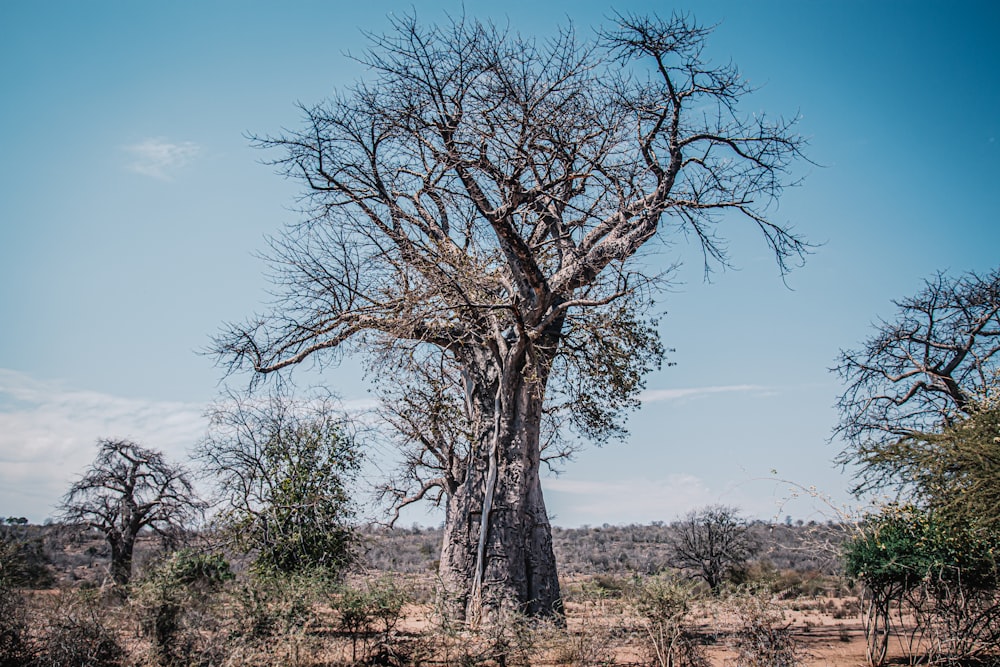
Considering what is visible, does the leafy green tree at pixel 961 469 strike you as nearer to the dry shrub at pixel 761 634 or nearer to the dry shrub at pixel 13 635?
the dry shrub at pixel 761 634

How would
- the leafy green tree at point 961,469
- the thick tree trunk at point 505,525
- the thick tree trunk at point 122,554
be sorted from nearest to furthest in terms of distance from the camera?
the leafy green tree at point 961,469
the thick tree trunk at point 505,525
the thick tree trunk at point 122,554

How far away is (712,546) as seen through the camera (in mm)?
19703

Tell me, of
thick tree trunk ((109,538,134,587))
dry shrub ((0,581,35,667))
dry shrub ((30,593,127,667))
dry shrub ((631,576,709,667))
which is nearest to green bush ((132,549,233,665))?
dry shrub ((30,593,127,667))

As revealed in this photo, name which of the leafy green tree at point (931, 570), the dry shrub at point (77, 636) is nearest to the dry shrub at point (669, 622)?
the leafy green tree at point (931, 570)

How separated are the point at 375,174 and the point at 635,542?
27.6 meters

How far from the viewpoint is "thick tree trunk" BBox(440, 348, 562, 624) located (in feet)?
27.1

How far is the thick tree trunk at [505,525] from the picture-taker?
27.1 ft

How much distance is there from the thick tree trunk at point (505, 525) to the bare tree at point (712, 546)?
38.1ft

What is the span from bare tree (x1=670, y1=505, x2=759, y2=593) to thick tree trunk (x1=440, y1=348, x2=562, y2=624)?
1160 centimetres

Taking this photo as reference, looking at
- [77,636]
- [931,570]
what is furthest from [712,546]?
[77,636]

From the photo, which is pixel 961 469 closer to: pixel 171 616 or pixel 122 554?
pixel 171 616

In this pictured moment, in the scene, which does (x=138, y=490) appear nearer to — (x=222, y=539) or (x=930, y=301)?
(x=222, y=539)

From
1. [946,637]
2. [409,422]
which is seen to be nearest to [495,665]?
[946,637]

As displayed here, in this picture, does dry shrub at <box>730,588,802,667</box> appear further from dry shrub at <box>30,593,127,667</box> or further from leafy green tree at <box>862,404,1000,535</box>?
dry shrub at <box>30,593,127,667</box>
